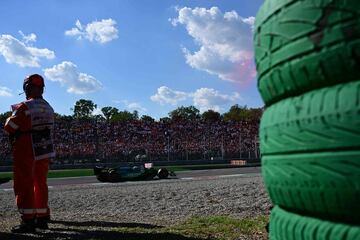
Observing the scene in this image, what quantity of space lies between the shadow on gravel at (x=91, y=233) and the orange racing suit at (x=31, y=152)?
12.7 inches

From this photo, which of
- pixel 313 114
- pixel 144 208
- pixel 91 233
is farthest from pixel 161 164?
pixel 313 114

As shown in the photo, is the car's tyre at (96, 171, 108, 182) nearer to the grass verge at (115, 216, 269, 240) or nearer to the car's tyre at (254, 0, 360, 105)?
the grass verge at (115, 216, 269, 240)

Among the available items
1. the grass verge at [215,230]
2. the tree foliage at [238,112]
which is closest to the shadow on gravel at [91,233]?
the grass verge at [215,230]

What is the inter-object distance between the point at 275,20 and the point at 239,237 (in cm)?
347

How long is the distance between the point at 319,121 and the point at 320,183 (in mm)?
216

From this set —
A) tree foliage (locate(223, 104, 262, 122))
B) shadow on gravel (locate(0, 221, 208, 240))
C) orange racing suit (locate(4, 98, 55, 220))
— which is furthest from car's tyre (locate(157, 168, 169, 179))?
tree foliage (locate(223, 104, 262, 122))

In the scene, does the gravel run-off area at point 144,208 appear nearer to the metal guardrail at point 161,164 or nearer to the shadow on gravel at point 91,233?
the shadow on gravel at point 91,233

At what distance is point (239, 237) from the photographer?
494cm

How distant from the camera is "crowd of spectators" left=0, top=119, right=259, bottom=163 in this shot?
3856 cm

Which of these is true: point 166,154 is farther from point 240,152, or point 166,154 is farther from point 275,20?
point 275,20

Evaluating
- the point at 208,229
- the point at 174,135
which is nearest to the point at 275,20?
the point at 208,229

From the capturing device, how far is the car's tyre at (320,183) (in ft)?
5.16

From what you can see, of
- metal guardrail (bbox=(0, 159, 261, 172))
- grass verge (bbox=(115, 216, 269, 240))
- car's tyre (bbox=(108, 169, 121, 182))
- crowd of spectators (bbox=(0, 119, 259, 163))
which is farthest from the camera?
crowd of spectators (bbox=(0, 119, 259, 163))

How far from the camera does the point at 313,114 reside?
1.70m
